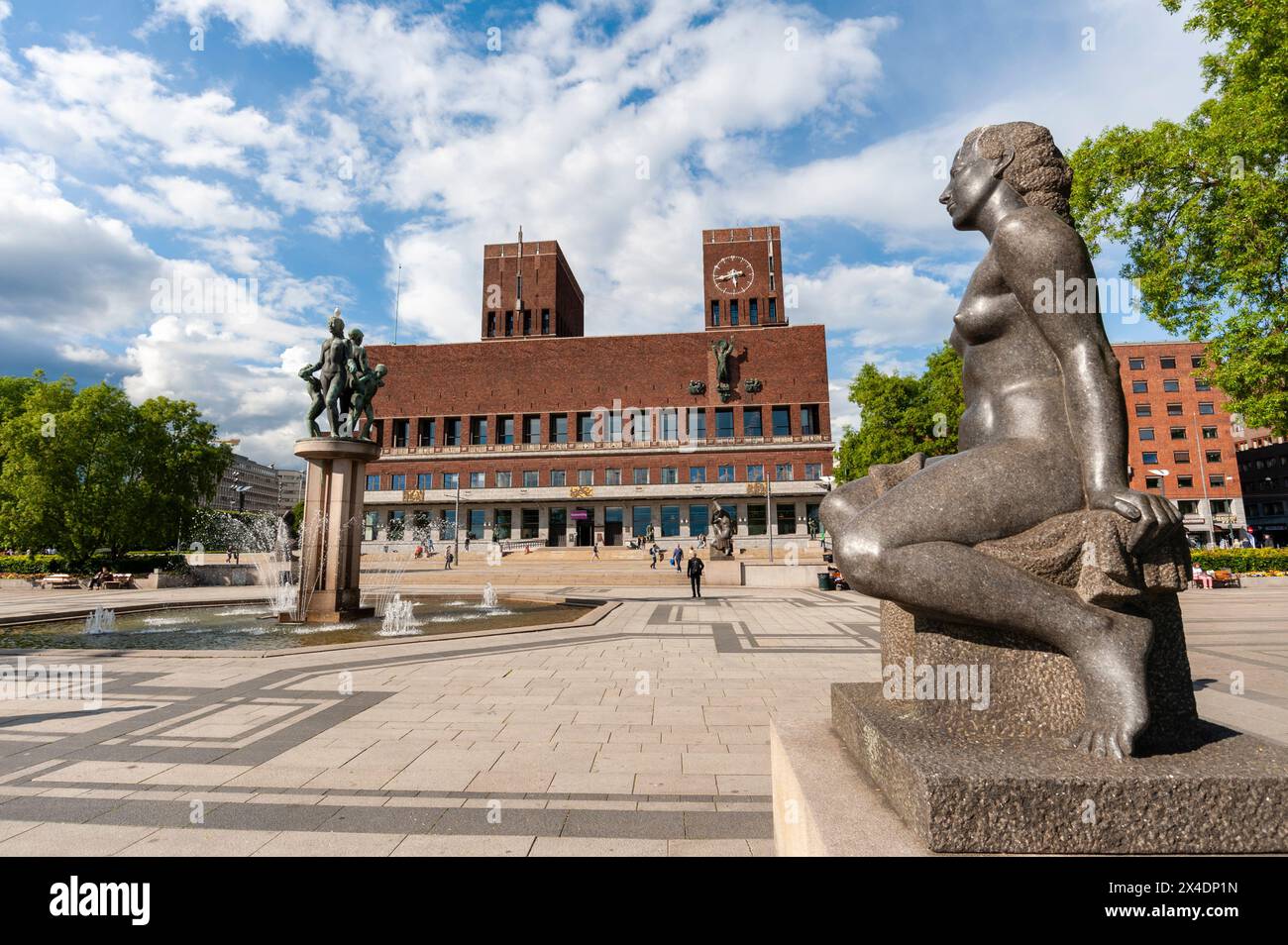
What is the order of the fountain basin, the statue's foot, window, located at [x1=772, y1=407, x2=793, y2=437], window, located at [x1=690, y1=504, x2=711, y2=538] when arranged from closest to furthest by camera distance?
the statue's foot
the fountain basin
window, located at [x1=690, y1=504, x2=711, y2=538]
window, located at [x1=772, y1=407, x2=793, y2=437]

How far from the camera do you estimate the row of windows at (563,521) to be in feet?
177

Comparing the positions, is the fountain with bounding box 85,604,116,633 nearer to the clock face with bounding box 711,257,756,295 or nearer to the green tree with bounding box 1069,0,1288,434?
the green tree with bounding box 1069,0,1288,434

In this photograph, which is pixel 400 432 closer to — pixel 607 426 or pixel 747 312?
pixel 607 426

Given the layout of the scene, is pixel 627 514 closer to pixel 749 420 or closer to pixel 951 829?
pixel 749 420

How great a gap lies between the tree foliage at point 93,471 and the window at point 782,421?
146 ft

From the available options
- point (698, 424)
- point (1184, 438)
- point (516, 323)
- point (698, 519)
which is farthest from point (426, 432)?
point (1184, 438)

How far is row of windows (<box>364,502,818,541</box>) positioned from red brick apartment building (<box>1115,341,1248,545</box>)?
32.0 m

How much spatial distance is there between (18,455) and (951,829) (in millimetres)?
45553

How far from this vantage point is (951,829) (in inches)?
70.3

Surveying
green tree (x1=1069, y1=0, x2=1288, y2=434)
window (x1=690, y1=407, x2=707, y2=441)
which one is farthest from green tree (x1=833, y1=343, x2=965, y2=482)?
window (x1=690, y1=407, x2=707, y2=441)

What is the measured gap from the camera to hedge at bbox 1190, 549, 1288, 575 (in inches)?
990

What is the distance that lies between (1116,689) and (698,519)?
5311 cm

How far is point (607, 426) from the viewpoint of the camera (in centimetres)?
5825
